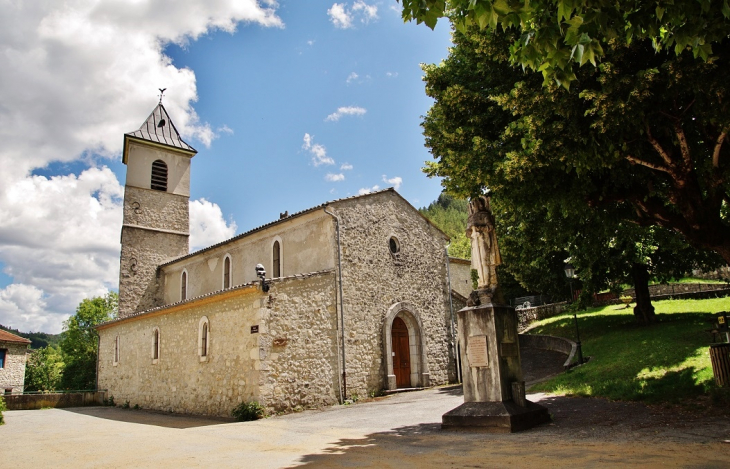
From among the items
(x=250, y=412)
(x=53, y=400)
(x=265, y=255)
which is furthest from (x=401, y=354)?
(x=53, y=400)

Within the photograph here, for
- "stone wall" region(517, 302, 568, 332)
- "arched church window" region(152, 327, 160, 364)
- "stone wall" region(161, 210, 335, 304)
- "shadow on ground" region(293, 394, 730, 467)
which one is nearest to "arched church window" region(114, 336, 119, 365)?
"stone wall" region(161, 210, 335, 304)

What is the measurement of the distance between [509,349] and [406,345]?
10104 millimetres

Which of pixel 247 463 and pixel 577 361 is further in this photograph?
pixel 577 361

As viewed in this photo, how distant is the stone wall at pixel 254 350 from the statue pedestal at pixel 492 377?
6534 millimetres

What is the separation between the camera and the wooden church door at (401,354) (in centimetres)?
1867

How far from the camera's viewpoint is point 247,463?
6926 millimetres

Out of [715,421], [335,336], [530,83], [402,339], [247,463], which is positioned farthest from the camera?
[402,339]

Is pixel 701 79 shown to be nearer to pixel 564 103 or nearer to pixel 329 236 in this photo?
pixel 564 103

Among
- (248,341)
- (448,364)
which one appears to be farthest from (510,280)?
(248,341)

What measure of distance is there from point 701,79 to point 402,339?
46.2 ft

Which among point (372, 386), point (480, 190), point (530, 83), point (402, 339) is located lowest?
point (372, 386)

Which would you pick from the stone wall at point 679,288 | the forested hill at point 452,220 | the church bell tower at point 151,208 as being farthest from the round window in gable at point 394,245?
the forested hill at point 452,220

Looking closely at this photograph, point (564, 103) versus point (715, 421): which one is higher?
point (564, 103)

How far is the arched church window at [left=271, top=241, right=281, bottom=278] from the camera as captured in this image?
19497mm
